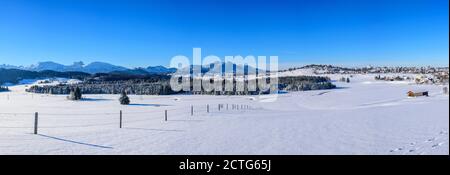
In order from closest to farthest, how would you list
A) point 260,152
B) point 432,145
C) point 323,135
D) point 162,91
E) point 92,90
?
point 260,152, point 432,145, point 323,135, point 162,91, point 92,90

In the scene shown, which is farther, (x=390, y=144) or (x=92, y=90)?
(x=92, y=90)

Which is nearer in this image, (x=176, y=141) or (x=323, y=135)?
(x=176, y=141)

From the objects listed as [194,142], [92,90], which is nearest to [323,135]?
[194,142]

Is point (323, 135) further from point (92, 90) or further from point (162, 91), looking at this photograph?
point (92, 90)
